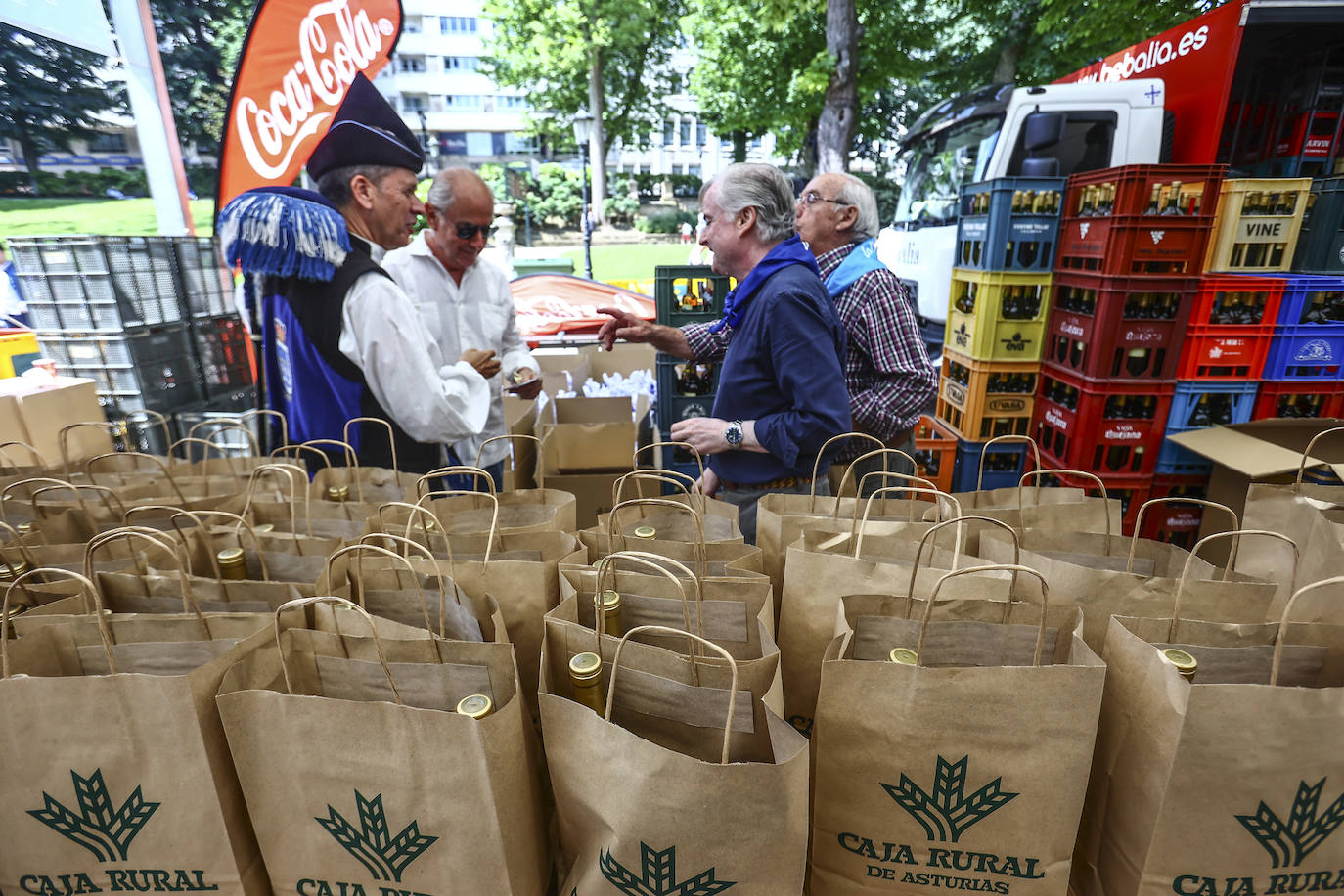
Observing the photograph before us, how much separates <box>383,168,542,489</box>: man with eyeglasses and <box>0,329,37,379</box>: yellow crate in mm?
2087

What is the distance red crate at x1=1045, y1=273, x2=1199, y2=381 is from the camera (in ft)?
8.75

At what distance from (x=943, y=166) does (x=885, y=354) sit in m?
5.35

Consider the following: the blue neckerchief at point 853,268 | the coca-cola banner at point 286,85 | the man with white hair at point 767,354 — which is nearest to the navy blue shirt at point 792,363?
the man with white hair at point 767,354

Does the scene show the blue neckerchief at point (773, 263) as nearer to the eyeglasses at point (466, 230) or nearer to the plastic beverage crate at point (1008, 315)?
the eyeglasses at point (466, 230)

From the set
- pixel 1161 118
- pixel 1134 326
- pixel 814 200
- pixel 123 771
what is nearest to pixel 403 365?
pixel 123 771

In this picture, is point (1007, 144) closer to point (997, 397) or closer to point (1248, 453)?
point (997, 397)

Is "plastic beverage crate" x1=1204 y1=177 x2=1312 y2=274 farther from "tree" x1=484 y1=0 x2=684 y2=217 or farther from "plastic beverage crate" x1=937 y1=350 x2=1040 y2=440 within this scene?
"tree" x1=484 y1=0 x2=684 y2=217

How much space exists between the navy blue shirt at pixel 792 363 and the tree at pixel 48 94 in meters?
4.48

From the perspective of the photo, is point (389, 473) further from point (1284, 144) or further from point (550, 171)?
point (550, 171)

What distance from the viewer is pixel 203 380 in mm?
3727

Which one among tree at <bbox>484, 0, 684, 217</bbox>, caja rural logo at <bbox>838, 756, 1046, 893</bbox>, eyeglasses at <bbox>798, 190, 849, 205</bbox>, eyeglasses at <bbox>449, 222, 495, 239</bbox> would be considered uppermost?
tree at <bbox>484, 0, 684, 217</bbox>

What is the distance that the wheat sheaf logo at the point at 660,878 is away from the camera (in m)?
0.86

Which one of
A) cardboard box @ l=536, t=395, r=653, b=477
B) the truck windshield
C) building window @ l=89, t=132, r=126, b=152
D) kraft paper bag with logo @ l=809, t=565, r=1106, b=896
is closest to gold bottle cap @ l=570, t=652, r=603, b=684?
kraft paper bag with logo @ l=809, t=565, r=1106, b=896

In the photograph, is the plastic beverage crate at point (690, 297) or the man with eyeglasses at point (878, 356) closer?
the man with eyeglasses at point (878, 356)
